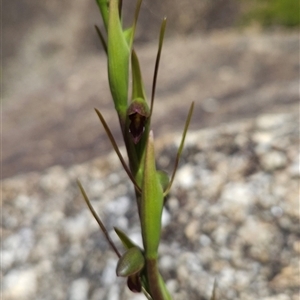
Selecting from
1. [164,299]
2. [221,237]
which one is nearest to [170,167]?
[221,237]

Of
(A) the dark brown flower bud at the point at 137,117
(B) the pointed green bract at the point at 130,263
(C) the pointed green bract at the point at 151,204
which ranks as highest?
(A) the dark brown flower bud at the point at 137,117

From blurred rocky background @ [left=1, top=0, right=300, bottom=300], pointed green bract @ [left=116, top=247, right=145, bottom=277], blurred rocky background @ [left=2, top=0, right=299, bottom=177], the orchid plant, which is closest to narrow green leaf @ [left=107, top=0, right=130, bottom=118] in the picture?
the orchid plant

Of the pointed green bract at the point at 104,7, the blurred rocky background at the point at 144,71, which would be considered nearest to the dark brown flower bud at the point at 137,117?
the pointed green bract at the point at 104,7

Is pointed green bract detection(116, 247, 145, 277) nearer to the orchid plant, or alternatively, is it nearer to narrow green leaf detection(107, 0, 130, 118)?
the orchid plant

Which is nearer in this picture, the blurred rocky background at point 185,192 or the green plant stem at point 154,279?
the green plant stem at point 154,279

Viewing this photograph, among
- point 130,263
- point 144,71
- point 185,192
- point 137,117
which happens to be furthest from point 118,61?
point 144,71

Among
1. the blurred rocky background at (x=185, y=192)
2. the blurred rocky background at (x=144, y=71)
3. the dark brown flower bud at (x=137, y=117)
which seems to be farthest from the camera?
the blurred rocky background at (x=144, y=71)

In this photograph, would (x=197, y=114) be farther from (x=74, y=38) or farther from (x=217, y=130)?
Result: (x=74, y=38)

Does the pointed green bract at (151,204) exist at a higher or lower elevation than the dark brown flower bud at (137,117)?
lower

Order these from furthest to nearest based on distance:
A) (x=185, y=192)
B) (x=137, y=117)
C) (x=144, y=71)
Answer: (x=144, y=71)
(x=185, y=192)
(x=137, y=117)

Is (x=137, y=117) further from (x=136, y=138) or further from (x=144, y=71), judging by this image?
(x=144, y=71)

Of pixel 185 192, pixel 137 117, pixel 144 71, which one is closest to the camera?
pixel 137 117

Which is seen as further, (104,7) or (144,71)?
(144,71)

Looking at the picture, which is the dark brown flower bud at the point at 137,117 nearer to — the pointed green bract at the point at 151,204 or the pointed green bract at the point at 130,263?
the pointed green bract at the point at 151,204
